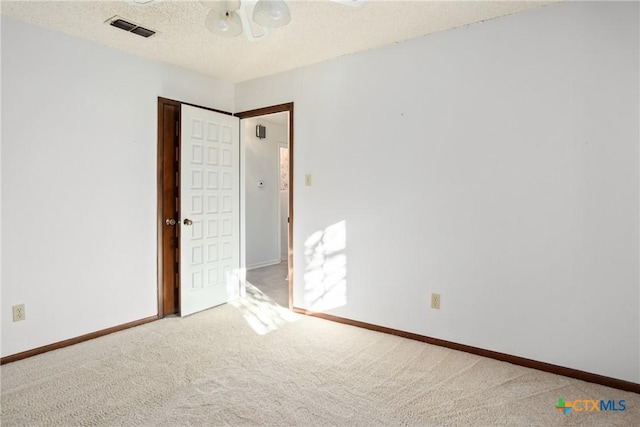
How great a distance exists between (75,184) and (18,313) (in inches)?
39.0

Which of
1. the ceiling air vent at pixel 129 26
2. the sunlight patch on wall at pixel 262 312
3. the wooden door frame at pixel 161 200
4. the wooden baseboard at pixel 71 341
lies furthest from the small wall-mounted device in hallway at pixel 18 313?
the ceiling air vent at pixel 129 26

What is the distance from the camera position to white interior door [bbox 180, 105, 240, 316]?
3590 mm

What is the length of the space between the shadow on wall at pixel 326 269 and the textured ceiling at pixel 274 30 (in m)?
1.53

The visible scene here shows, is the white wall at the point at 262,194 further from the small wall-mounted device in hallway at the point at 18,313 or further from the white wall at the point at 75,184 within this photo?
the small wall-mounted device in hallway at the point at 18,313

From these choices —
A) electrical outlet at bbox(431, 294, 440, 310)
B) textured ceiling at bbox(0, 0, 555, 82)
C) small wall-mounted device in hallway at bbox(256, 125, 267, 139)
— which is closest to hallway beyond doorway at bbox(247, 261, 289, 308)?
electrical outlet at bbox(431, 294, 440, 310)

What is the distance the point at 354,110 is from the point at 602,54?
5.66ft

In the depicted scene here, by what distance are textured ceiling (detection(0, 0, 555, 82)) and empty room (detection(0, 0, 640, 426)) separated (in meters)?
0.02

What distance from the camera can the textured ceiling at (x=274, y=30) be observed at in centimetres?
245

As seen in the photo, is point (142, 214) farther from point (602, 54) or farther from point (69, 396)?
point (602, 54)

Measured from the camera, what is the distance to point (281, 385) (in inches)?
90.6

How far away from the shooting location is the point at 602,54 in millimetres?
2285

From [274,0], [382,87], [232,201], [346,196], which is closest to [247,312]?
[232,201]

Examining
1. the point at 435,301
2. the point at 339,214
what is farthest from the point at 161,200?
the point at 435,301

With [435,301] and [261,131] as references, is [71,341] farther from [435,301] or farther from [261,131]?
[261,131]
